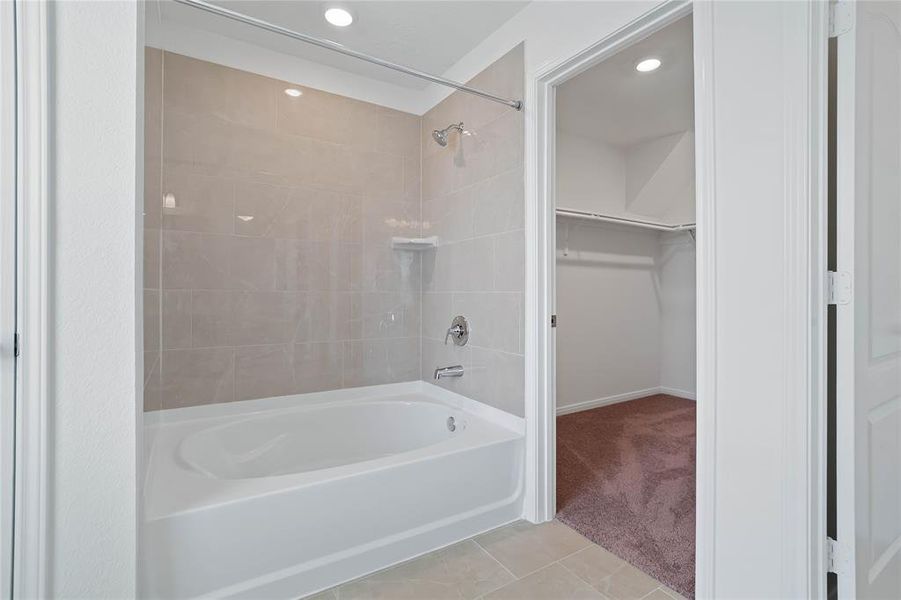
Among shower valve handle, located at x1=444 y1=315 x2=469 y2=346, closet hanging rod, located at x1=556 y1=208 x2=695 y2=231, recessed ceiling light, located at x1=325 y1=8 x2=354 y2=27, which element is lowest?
shower valve handle, located at x1=444 y1=315 x2=469 y2=346

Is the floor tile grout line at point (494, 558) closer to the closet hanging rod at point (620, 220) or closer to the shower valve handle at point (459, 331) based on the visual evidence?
the shower valve handle at point (459, 331)

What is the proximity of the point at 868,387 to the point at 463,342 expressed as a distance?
67.4 inches

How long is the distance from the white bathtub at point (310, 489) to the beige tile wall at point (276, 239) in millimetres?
226

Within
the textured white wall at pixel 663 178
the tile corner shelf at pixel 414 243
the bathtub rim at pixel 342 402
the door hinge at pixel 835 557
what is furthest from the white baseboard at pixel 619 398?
the door hinge at pixel 835 557

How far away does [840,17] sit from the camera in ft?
3.64

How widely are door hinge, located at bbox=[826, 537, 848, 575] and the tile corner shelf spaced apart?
7.17ft

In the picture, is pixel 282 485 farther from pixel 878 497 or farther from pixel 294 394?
pixel 878 497

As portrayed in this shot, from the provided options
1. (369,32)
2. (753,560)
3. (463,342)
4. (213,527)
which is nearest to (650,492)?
(753,560)

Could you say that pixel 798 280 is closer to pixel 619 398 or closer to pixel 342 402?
pixel 342 402

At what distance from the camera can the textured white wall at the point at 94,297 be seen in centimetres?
110

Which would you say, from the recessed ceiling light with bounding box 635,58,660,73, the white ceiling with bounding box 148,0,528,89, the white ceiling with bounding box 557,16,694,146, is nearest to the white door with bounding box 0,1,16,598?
the white ceiling with bounding box 148,0,528,89

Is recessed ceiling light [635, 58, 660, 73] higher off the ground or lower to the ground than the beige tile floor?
higher

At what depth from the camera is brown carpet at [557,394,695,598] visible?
174cm

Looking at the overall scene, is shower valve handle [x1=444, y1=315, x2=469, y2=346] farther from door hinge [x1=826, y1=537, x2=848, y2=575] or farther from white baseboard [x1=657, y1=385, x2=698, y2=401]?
white baseboard [x1=657, y1=385, x2=698, y2=401]
